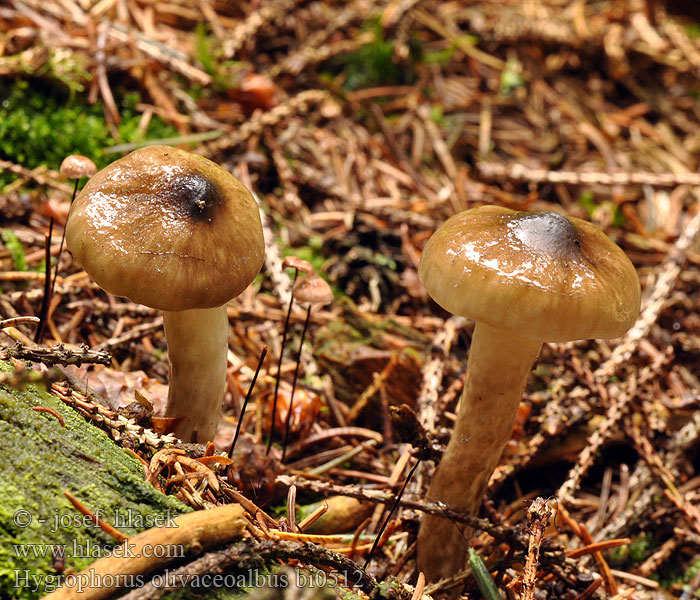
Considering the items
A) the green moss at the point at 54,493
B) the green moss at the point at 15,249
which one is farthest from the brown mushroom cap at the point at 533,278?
the green moss at the point at 15,249

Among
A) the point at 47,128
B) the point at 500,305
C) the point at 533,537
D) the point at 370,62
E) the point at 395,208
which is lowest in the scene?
the point at 395,208

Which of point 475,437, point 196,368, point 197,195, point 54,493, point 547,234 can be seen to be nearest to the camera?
point 54,493

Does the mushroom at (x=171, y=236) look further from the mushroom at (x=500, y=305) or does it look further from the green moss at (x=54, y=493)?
the mushroom at (x=500, y=305)

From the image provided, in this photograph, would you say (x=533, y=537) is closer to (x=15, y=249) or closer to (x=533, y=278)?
(x=533, y=278)

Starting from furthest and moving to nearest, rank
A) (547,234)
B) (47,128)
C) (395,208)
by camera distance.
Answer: (395,208) → (47,128) → (547,234)

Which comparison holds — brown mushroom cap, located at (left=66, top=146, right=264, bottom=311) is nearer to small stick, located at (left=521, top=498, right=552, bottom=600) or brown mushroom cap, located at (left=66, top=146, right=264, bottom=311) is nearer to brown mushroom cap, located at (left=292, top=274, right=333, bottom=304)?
brown mushroom cap, located at (left=292, top=274, right=333, bottom=304)

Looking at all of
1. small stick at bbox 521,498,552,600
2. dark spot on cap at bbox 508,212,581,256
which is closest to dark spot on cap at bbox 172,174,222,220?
dark spot on cap at bbox 508,212,581,256

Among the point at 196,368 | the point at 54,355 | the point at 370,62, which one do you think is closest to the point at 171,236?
the point at 54,355
